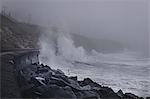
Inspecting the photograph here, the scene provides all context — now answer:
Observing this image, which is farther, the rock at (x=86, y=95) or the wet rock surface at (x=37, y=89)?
the rock at (x=86, y=95)

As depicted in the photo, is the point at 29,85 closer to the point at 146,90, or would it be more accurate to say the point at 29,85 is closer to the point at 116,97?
the point at 116,97

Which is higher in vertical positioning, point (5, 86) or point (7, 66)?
point (7, 66)

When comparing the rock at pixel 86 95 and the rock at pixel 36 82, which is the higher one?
the rock at pixel 36 82

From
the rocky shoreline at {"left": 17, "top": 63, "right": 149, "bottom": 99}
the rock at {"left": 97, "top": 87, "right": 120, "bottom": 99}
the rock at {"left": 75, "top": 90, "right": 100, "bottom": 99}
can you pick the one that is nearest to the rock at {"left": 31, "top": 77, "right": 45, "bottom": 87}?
the rocky shoreline at {"left": 17, "top": 63, "right": 149, "bottom": 99}

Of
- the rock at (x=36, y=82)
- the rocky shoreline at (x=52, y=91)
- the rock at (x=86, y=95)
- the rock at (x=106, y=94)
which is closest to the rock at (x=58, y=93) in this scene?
the rocky shoreline at (x=52, y=91)

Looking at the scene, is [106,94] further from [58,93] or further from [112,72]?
[112,72]

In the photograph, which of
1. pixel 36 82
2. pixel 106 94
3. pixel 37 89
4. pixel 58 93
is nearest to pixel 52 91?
pixel 58 93

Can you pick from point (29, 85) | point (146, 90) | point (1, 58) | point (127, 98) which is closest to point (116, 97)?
point (127, 98)

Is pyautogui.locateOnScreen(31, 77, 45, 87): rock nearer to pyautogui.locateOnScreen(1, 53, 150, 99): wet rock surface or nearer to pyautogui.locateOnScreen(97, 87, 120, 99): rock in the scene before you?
pyautogui.locateOnScreen(1, 53, 150, 99): wet rock surface

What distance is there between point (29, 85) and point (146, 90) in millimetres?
8202

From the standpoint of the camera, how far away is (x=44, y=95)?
6.95 metres

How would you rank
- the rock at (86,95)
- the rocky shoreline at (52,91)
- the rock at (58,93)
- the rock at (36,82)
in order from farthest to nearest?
the rock at (36,82)
the rock at (86,95)
the rocky shoreline at (52,91)
the rock at (58,93)

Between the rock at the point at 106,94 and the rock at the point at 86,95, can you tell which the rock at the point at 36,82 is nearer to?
the rock at the point at 86,95

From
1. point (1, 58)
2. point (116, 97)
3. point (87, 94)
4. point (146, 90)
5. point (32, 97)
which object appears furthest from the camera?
point (146, 90)
